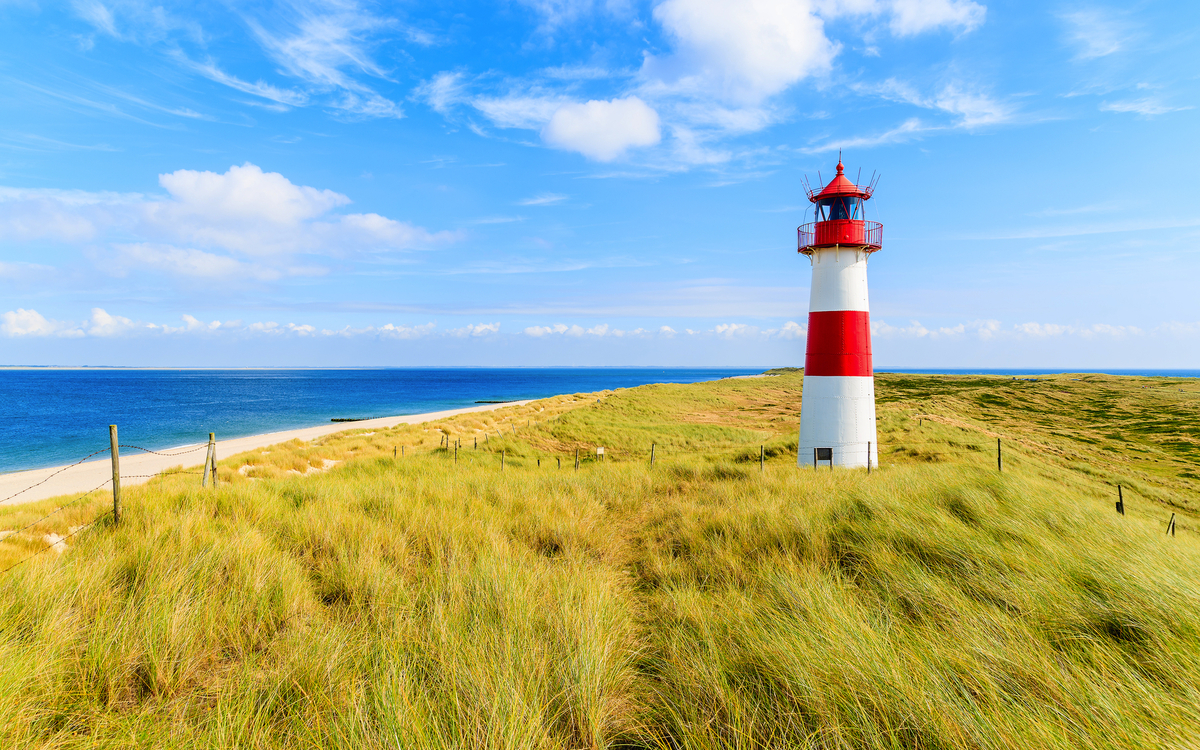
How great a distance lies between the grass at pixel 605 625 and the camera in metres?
2.62

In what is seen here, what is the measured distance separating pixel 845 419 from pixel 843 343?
1956 millimetres

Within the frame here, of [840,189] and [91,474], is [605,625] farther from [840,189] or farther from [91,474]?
[91,474]

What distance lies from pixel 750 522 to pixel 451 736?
4777 mm

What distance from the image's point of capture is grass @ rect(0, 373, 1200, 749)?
8.59 feet

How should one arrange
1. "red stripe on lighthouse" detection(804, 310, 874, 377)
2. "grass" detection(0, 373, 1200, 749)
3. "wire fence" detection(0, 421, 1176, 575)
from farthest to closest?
"red stripe on lighthouse" detection(804, 310, 874, 377) < "wire fence" detection(0, 421, 1176, 575) < "grass" detection(0, 373, 1200, 749)

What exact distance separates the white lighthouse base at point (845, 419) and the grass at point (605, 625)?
15.9ft

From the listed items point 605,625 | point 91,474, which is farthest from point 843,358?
point 91,474

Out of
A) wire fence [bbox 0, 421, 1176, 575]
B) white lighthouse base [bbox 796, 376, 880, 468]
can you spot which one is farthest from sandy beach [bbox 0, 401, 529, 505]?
white lighthouse base [bbox 796, 376, 880, 468]

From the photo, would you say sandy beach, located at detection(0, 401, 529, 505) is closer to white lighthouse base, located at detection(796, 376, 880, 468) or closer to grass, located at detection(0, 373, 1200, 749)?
grass, located at detection(0, 373, 1200, 749)

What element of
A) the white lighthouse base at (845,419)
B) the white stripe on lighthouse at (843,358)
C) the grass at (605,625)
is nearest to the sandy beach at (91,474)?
the grass at (605,625)

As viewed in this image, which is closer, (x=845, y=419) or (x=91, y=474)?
(x=845, y=419)

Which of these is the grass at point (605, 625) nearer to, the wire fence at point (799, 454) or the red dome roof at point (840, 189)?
the wire fence at point (799, 454)

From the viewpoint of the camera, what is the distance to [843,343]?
12.4 meters

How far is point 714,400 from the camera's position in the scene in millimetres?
48688
